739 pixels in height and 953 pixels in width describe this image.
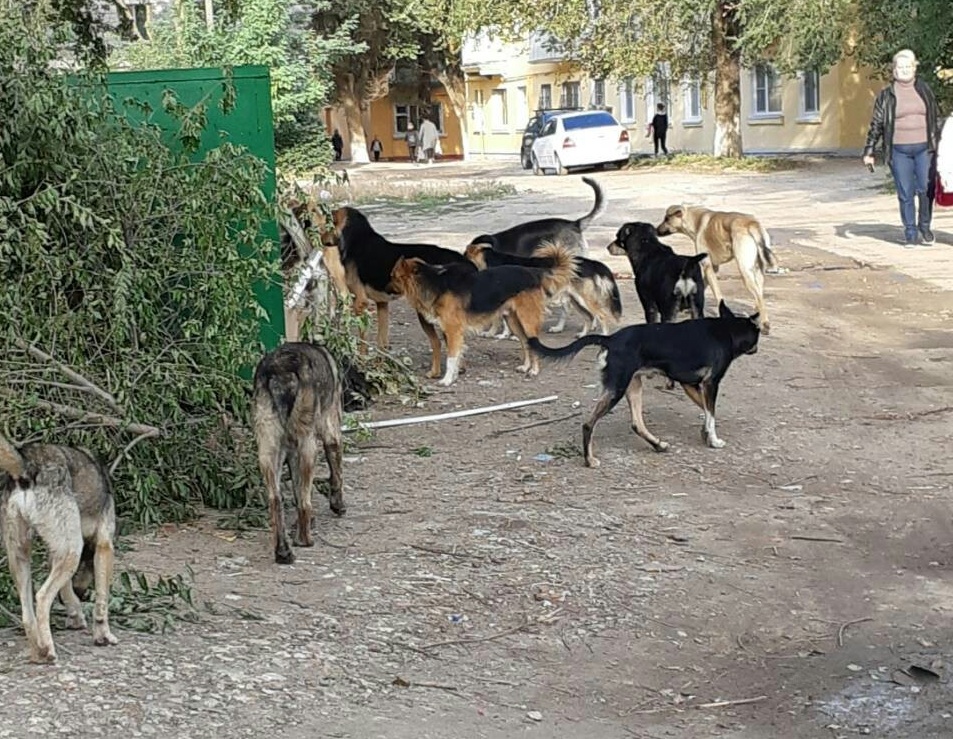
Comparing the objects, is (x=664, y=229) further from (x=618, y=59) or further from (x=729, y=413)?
(x=618, y=59)

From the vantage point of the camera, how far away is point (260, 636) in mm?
5371

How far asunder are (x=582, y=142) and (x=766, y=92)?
875 centimetres

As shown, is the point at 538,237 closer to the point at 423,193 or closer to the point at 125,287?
the point at 125,287

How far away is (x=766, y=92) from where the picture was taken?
145 ft

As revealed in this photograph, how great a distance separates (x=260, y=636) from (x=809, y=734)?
6.71ft

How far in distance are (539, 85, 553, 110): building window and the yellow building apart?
47 millimetres

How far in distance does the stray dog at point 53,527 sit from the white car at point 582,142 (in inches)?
1338

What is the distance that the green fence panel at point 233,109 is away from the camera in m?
8.31

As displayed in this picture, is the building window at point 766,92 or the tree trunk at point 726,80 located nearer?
the tree trunk at point 726,80

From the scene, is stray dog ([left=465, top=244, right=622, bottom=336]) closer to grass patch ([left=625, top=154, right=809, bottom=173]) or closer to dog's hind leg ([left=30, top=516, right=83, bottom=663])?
dog's hind leg ([left=30, top=516, right=83, bottom=663])

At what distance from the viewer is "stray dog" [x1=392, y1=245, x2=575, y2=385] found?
10.2 metres

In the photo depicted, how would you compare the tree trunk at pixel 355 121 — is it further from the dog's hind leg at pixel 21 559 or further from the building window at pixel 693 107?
the dog's hind leg at pixel 21 559

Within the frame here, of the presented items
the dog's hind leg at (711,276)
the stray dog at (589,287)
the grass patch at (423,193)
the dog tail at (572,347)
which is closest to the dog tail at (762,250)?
the dog's hind leg at (711,276)

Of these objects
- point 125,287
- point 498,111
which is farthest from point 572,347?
point 498,111
